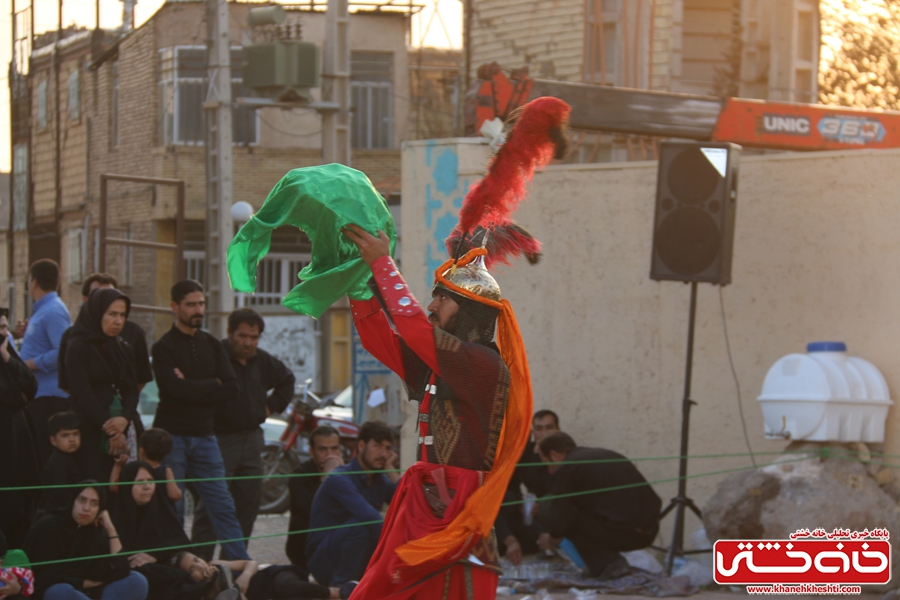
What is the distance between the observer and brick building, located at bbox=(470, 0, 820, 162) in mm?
13234

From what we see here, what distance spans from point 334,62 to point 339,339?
32.0 feet

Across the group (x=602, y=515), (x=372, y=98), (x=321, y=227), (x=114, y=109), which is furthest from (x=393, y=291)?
(x=114, y=109)

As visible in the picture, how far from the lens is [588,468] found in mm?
7484

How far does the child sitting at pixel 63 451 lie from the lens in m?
6.04

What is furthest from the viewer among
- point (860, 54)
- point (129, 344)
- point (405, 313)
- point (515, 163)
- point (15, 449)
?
point (860, 54)

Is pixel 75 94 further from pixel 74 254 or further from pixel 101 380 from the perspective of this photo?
pixel 101 380

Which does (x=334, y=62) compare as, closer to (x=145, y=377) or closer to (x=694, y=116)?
(x=694, y=116)

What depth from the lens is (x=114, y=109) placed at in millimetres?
22938

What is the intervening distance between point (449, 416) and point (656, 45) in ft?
33.1

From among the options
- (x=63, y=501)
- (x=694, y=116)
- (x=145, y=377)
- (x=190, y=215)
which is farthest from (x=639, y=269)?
(x=190, y=215)

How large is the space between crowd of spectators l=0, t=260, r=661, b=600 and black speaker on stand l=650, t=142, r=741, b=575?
85cm

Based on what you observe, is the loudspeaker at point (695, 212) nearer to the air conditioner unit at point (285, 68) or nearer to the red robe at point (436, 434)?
the red robe at point (436, 434)

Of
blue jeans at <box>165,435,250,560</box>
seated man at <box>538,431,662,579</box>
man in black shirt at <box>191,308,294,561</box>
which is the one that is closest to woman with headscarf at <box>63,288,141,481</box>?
blue jeans at <box>165,435,250,560</box>

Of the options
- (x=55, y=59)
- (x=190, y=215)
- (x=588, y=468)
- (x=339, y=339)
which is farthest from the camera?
(x=55, y=59)
